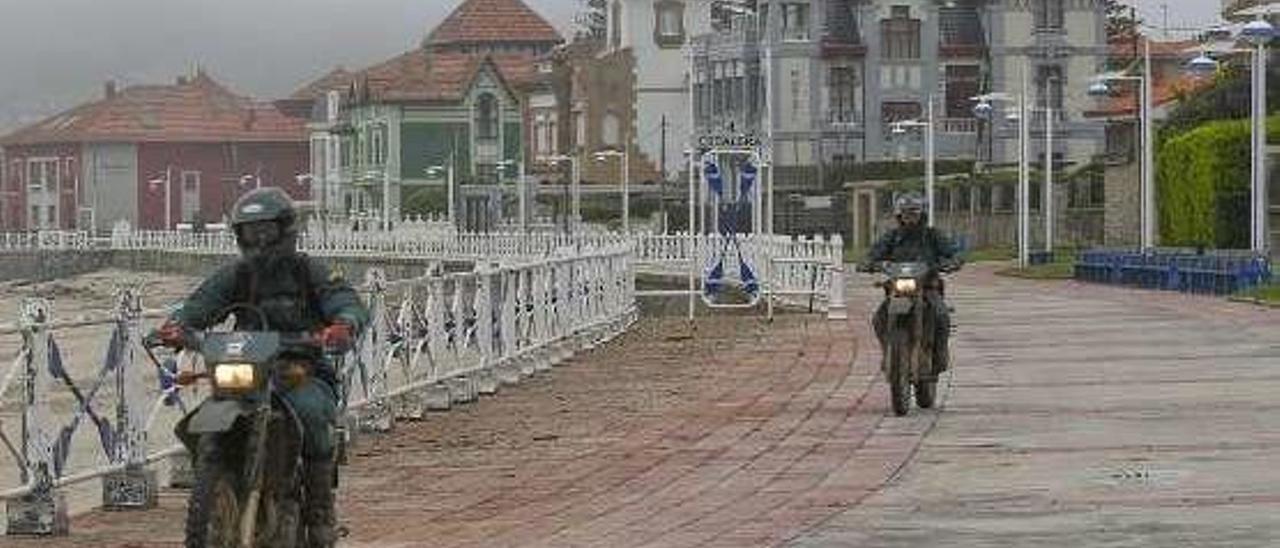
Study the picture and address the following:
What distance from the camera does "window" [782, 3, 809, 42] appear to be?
Result: 10631cm

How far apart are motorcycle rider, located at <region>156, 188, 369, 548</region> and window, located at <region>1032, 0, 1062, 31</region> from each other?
97379mm

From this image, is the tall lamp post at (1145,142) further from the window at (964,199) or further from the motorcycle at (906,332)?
the motorcycle at (906,332)

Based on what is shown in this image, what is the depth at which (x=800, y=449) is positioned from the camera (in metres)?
17.6

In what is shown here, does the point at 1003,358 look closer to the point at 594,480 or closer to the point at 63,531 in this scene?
the point at 594,480

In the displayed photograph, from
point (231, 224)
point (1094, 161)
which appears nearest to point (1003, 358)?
point (231, 224)

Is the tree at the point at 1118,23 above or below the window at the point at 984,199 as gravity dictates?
above

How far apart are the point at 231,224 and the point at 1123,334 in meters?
22.5

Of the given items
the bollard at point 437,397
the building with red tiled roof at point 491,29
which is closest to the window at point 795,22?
the building with red tiled roof at point 491,29

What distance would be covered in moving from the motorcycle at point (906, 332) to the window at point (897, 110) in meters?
86.5

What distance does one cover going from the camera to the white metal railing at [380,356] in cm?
1378

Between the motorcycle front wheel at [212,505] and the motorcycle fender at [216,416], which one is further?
the motorcycle front wheel at [212,505]

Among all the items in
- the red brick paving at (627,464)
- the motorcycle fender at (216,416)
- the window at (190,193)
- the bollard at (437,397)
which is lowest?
the red brick paving at (627,464)

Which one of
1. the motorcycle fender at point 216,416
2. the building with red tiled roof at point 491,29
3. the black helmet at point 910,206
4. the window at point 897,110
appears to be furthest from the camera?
the building with red tiled roof at point 491,29

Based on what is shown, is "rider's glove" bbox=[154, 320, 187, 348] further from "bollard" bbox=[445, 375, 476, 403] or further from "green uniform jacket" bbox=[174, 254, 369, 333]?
"bollard" bbox=[445, 375, 476, 403]
